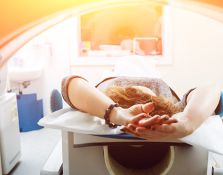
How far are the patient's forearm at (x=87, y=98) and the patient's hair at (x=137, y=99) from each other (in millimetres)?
69

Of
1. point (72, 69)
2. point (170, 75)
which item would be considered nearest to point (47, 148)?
point (72, 69)

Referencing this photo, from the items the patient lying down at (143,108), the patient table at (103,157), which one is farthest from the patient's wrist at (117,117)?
the patient table at (103,157)

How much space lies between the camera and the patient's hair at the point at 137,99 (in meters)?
0.83

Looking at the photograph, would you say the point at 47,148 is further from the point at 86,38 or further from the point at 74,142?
the point at 74,142

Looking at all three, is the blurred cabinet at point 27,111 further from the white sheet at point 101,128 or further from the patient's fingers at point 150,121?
the patient's fingers at point 150,121

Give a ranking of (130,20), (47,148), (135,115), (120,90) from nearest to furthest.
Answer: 1. (135,115)
2. (120,90)
3. (47,148)
4. (130,20)

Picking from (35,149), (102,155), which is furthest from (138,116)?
(35,149)

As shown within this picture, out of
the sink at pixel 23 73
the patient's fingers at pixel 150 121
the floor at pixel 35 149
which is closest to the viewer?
the patient's fingers at pixel 150 121

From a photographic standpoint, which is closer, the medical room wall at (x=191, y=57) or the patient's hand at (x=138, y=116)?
the patient's hand at (x=138, y=116)

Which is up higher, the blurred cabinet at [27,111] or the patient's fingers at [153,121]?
the patient's fingers at [153,121]

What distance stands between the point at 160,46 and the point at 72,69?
Answer: 30.5 inches

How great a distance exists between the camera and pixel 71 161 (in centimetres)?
94

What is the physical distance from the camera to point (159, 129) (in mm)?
653

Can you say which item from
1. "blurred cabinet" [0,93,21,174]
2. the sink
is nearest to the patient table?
"blurred cabinet" [0,93,21,174]
